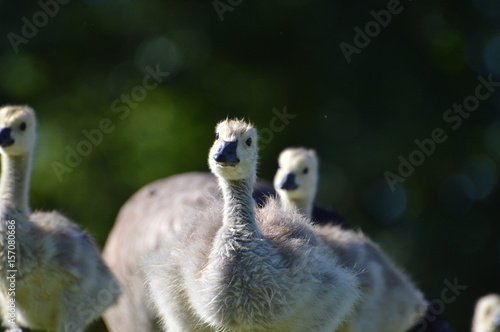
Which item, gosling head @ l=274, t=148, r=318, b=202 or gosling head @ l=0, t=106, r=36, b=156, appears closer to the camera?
gosling head @ l=0, t=106, r=36, b=156

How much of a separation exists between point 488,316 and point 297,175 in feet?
5.75

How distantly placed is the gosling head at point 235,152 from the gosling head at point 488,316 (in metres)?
2.66

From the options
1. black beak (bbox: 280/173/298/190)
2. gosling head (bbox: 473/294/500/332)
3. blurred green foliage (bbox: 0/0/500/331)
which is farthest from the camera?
blurred green foliage (bbox: 0/0/500/331)

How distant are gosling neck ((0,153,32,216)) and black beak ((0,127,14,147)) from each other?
0.14 metres

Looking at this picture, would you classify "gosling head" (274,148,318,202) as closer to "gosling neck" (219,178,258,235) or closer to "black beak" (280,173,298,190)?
"black beak" (280,173,298,190)

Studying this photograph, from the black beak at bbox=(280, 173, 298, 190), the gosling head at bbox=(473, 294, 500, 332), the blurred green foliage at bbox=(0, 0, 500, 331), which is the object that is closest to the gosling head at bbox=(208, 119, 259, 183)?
the black beak at bbox=(280, 173, 298, 190)

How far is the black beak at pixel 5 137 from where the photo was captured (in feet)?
16.1

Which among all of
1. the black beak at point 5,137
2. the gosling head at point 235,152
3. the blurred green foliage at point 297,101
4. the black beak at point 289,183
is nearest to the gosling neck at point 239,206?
the gosling head at point 235,152

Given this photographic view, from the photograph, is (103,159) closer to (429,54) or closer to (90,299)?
(429,54)

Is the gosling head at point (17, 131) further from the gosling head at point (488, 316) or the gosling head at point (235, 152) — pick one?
the gosling head at point (488, 316)

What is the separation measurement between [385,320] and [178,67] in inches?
224

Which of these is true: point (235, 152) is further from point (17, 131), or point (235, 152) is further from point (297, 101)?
point (297, 101)

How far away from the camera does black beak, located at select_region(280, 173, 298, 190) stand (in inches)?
218

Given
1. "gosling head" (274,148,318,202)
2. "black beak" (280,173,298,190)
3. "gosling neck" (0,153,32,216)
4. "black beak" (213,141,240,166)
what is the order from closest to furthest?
1. "black beak" (213,141,240,166)
2. "gosling neck" (0,153,32,216)
3. "black beak" (280,173,298,190)
4. "gosling head" (274,148,318,202)
